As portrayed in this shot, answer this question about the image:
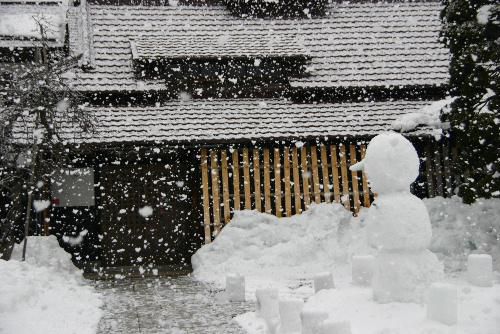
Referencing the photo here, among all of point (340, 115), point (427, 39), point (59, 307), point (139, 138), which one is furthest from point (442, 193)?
point (59, 307)

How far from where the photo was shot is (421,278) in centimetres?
517

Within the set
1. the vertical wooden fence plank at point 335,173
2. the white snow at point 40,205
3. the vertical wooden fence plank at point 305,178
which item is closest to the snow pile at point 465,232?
the vertical wooden fence plank at point 335,173

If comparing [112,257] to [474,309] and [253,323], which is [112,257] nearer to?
[253,323]

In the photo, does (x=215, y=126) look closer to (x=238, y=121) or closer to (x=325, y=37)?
(x=238, y=121)

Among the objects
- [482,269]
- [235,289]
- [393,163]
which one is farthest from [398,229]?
[235,289]

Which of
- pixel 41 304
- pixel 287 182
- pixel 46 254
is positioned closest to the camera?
pixel 41 304

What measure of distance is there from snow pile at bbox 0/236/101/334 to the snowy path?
0.82 ft

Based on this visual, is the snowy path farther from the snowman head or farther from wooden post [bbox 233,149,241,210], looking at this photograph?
wooden post [bbox 233,149,241,210]

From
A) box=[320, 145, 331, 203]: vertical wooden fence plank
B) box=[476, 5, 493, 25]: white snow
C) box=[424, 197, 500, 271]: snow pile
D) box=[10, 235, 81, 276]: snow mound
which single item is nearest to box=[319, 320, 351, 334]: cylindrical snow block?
box=[424, 197, 500, 271]: snow pile

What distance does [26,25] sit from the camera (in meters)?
13.7

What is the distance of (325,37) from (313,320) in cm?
1107

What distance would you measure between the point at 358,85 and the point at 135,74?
527 cm

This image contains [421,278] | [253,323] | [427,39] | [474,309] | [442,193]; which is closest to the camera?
[474,309]

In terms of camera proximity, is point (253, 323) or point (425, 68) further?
point (425, 68)
